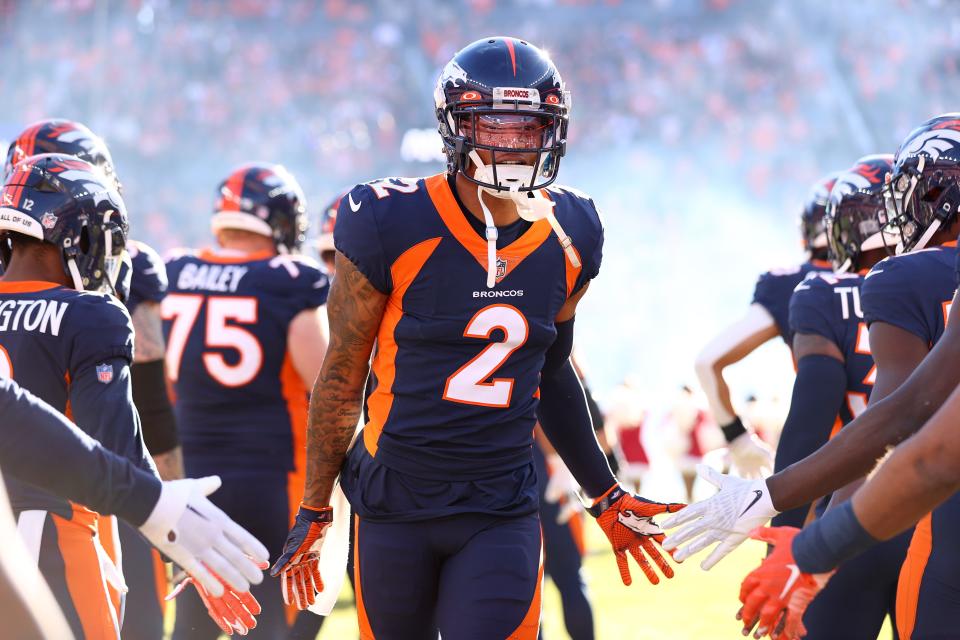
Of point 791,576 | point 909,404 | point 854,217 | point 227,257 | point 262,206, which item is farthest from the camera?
point 262,206

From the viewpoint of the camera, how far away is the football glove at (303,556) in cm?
316

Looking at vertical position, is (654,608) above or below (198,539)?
below

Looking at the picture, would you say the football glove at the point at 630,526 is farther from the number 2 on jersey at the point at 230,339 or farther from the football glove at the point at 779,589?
the number 2 on jersey at the point at 230,339

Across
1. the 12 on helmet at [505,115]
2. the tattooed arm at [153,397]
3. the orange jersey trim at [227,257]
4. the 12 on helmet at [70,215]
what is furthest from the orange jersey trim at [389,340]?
the orange jersey trim at [227,257]

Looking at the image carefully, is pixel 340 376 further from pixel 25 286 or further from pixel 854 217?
pixel 854 217

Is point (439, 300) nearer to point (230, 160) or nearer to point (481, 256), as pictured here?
point (481, 256)

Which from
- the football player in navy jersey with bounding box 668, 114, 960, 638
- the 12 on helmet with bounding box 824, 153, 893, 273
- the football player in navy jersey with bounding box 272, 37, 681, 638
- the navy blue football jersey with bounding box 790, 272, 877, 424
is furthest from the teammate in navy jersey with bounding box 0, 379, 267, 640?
the 12 on helmet with bounding box 824, 153, 893, 273

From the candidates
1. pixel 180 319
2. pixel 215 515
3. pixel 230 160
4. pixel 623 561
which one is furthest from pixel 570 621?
pixel 230 160

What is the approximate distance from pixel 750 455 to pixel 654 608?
2.98 m

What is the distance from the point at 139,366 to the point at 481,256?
1.78m

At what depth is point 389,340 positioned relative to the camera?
3.00m

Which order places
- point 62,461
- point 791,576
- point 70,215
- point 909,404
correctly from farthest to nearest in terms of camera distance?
point 70,215 < point 909,404 < point 791,576 < point 62,461

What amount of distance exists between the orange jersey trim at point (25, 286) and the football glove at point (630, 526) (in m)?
1.60

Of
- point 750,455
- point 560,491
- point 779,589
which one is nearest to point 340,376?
point 779,589
